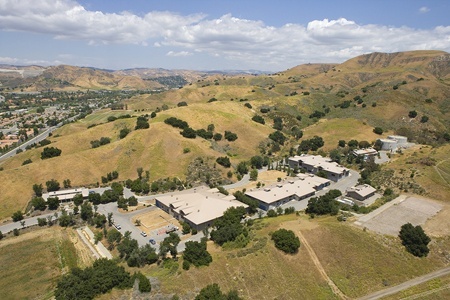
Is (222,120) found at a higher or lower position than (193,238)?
higher

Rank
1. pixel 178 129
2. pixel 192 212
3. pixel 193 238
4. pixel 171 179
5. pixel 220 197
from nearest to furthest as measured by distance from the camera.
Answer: pixel 193 238 < pixel 192 212 < pixel 220 197 < pixel 171 179 < pixel 178 129

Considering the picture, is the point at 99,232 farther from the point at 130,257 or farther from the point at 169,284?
the point at 169,284

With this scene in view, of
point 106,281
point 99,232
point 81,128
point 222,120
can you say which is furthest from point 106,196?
point 81,128

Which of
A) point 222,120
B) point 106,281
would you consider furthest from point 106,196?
point 222,120

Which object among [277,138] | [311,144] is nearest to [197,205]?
[277,138]

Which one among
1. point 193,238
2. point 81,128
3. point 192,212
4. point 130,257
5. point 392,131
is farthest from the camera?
point 81,128

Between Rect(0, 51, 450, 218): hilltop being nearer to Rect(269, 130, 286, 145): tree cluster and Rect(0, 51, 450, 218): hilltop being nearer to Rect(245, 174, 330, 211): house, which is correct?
Rect(269, 130, 286, 145): tree cluster

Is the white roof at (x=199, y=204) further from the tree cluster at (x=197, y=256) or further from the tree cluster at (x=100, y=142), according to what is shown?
the tree cluster at (x=100, y=142)

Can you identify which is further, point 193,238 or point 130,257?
point 193,238

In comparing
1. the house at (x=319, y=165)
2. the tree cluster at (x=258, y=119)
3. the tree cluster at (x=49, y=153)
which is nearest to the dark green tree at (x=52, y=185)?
the tree cluster at (x=49, y=153)
